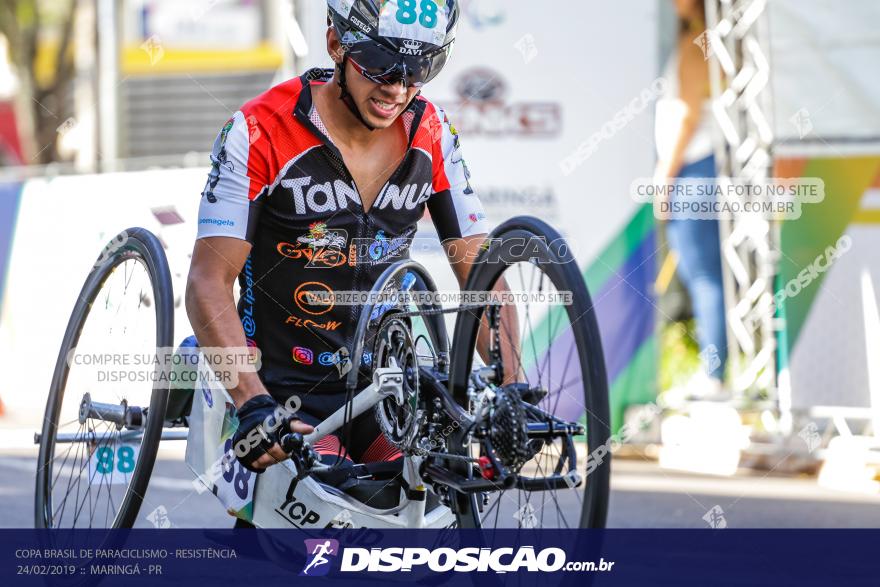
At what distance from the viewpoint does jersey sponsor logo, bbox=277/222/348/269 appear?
4.66 metres

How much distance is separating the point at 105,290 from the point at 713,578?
7.37ft

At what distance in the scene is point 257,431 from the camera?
165 inches

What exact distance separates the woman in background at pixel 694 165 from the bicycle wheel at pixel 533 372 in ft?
18.3

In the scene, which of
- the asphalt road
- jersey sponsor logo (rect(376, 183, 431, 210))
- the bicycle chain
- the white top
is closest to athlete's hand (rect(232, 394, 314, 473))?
the bicycle chain

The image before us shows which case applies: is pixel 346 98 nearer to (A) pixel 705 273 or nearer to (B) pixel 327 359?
(B) pixel 327 359

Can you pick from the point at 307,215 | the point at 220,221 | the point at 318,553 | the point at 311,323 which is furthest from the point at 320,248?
the point at 318,553

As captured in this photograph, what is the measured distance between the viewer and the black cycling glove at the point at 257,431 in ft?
13.7

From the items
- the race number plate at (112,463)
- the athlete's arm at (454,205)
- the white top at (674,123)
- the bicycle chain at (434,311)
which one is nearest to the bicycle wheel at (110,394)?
the race number plate at (112,463)

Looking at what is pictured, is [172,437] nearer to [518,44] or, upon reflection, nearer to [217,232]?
[217,232]

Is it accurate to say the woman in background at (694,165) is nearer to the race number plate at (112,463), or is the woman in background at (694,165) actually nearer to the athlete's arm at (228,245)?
the race number plate at (112,463)

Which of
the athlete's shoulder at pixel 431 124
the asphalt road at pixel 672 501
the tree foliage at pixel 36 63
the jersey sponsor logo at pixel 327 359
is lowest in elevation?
the asphalt road at pixel 672 501

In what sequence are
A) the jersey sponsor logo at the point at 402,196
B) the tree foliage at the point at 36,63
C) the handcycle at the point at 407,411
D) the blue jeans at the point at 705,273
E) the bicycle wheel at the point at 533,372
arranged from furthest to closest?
the tree foliage at the point at 36,63 < the blue jeans at the point at 705,273 < the jersey sponsor logo at the point at 402,196 < the handcycle at the point at 407,411 < the bicycle wheel at the point at 533,372

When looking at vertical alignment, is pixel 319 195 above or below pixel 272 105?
below

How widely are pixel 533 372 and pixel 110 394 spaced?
1.35 metres
